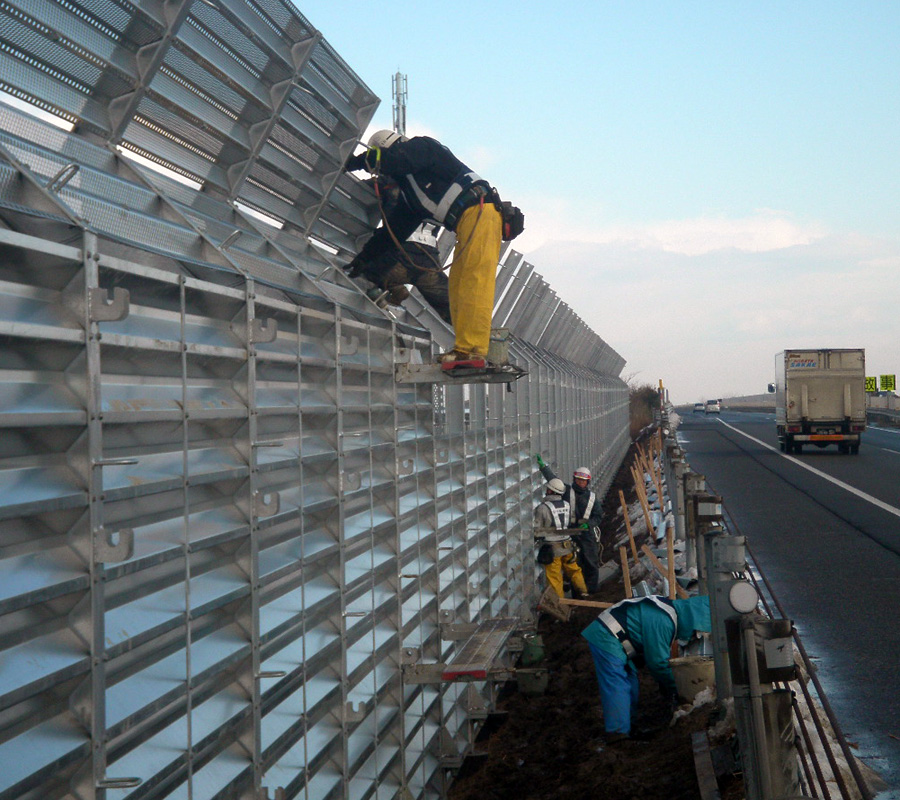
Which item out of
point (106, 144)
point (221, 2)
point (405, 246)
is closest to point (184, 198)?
point (106, 144)

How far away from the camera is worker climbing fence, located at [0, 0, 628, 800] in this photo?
9.37 ft

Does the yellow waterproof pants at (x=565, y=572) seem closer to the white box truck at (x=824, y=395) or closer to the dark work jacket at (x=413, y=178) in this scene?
the dark work jacket at (x=413, y=178)

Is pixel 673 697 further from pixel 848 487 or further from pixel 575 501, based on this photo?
pixel 848 487

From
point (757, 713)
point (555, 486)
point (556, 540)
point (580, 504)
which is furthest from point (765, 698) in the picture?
point (580, 504)

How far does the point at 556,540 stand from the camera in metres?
11.6

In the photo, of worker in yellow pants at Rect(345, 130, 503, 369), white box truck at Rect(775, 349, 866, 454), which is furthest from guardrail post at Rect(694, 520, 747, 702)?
white box truck at Rect(775, 349, 866, 454)

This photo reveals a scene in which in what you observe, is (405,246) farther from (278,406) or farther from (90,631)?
(90,631)

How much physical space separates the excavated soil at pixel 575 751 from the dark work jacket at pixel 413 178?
3.83m

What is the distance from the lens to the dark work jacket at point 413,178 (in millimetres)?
6479

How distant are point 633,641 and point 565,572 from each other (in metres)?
5.21

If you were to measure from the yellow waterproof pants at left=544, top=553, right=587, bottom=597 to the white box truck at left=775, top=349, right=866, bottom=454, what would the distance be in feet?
71.8

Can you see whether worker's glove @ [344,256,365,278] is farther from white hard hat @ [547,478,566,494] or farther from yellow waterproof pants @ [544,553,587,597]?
yellow waterproof pants @ [544,553,587,597]

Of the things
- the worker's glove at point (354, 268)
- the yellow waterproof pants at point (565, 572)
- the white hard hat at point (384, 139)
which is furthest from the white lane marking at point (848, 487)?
the white hard hat at point (384, 139)

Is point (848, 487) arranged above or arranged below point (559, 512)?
below
